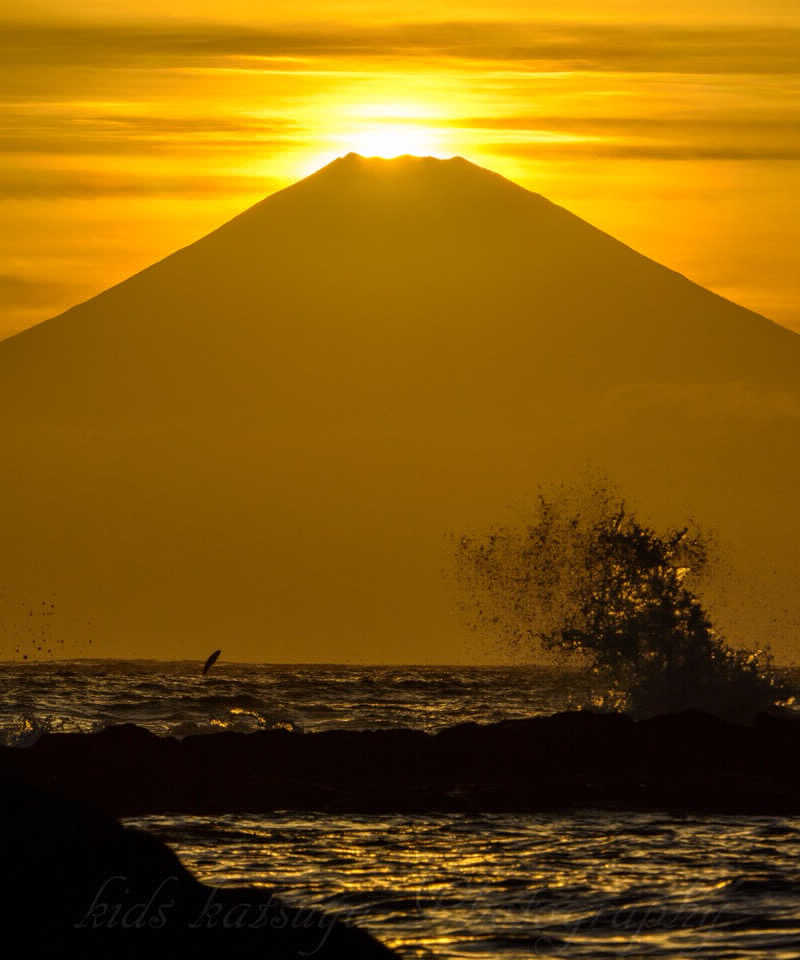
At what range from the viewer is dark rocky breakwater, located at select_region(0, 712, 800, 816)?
1106 inches

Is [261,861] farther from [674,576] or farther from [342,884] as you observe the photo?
[674,576]

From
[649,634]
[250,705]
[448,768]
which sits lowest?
→ [448,768]

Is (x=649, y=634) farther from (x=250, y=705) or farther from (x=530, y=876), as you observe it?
(x=530, y=876)

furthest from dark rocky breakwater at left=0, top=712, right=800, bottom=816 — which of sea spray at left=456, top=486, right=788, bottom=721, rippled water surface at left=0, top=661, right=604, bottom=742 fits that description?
sea spray at left=456, top=486, right=788, bottom=721

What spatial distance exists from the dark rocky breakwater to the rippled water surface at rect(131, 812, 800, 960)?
1.65 m

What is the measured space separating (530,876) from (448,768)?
10462 millimetres

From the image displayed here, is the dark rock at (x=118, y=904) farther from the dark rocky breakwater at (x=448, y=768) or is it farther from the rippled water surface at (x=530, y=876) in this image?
the dark rocky breakwater at (x=448, y=768)

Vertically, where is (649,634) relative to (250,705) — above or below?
above

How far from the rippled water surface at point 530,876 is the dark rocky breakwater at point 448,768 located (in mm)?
1649

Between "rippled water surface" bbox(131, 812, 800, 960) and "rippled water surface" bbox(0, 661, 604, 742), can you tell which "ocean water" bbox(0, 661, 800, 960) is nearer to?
"rippled water surface" bbox(131, 812, 800, 960)

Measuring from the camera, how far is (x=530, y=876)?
20.8 meters

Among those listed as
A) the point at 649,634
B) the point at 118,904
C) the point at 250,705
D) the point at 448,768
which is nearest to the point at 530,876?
the point at 118,904

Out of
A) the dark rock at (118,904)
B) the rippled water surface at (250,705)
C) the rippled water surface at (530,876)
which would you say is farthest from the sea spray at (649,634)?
the dark rock at (118,904)

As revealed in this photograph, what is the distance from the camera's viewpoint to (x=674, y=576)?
48.9 meters
